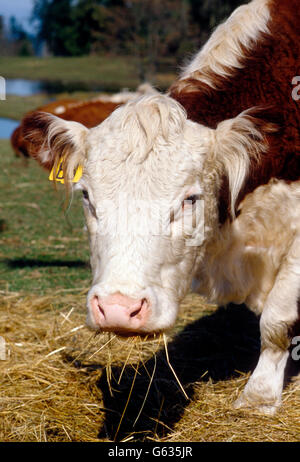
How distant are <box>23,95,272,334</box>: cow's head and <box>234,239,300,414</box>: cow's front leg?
597 mm

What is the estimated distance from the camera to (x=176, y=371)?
4027mm

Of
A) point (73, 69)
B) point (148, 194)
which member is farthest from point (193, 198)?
point (73, 69)

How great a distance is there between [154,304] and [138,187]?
545 mm

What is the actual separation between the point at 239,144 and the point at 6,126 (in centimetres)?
2330

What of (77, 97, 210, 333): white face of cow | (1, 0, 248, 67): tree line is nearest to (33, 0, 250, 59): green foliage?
(1, 0, 248, 67): tree line

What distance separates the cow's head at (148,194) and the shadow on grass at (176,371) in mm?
691

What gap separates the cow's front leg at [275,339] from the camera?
3.44 metres

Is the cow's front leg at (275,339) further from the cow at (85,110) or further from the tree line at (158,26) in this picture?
the tree line at (158,26)

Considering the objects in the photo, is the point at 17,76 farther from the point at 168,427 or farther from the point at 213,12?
the point at 168,427

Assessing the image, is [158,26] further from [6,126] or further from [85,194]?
[85,194]

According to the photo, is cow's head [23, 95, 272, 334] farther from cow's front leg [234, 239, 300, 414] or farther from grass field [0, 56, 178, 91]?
grass field [0, 56, 178, 91]

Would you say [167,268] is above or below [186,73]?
below

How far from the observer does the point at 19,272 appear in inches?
245
